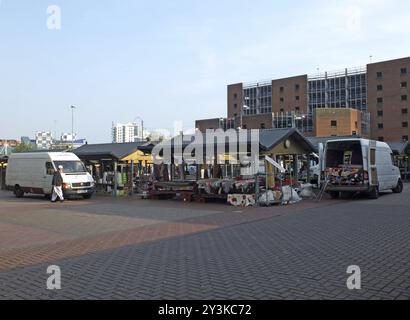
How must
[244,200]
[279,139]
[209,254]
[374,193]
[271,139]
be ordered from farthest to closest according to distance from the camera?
[271,139] < [279,139] < [374,193] < [244,200] < [209,254]

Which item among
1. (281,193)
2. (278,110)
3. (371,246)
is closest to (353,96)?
(278,110)

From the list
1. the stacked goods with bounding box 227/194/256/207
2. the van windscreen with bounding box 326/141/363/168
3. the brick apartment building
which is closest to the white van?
the stacked goods with bounding box 227/194/256/207

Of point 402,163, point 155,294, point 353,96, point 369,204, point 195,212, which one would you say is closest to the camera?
point 155,294

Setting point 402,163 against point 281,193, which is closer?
point 281,193

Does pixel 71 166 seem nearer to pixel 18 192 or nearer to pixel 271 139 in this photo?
pixel 18 192

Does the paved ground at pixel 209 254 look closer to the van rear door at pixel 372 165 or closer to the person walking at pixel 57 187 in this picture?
the van rear door at pixel 372 165

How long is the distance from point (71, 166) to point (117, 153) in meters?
3.18

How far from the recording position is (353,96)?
108000 millimetres

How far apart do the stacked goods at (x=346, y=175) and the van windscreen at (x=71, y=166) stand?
12655mm

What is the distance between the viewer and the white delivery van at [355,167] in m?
19.8

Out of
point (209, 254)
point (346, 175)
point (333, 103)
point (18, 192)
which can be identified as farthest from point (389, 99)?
point (209, 254)

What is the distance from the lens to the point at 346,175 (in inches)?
795
